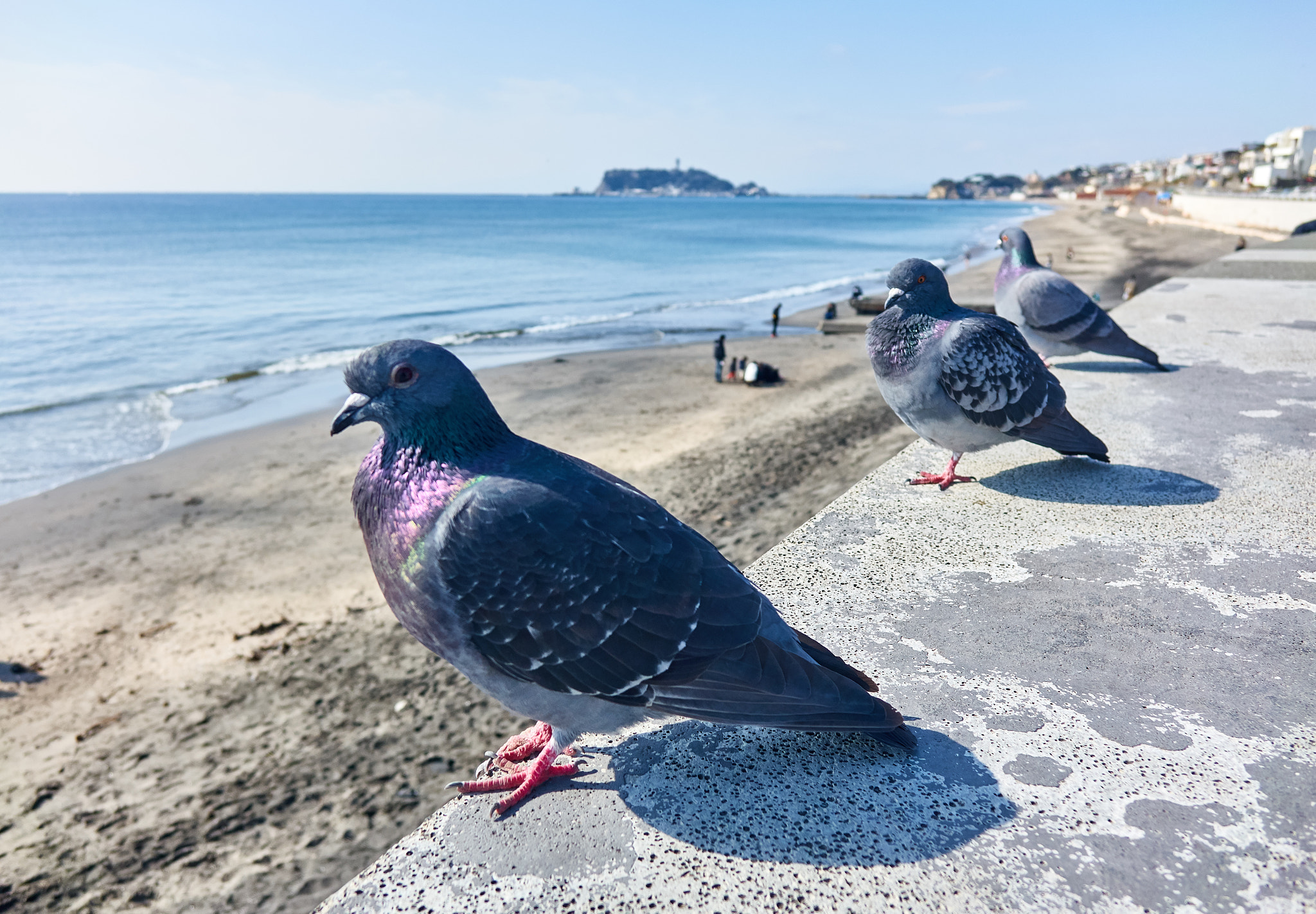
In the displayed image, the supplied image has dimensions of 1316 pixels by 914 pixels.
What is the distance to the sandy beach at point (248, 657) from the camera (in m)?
5.46

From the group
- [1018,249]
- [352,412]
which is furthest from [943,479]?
[1018,249]

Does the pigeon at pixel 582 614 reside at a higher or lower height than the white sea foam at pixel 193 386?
higher

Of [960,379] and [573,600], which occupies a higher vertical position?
[960,379]

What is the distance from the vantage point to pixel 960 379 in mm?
4484

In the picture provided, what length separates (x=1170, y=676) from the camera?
2.62m

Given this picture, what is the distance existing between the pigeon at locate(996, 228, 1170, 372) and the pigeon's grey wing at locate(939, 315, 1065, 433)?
2396 millimetres

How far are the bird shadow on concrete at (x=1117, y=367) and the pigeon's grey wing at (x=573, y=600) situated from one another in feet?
21.0

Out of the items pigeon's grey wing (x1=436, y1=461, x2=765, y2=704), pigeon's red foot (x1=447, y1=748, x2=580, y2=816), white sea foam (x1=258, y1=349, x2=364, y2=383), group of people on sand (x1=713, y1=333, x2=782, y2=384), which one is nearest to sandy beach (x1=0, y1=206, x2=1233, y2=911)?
group of people on sand (x1=713, y1=333, x2=782, y2=384)

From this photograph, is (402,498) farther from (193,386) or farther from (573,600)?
(193,386)

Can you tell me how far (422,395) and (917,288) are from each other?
3582 mm

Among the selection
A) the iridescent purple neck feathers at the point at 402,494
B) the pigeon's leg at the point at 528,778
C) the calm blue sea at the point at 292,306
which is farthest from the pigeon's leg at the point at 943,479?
the calm blue sea at the point at 292,306

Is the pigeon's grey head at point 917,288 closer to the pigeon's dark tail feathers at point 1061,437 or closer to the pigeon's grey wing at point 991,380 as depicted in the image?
the pigeon's grey wing at point 991,380

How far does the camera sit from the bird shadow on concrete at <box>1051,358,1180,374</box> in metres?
6.81

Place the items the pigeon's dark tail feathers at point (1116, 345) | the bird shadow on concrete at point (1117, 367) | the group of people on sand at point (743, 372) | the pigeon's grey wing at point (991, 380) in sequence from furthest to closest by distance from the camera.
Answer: the group of people on sand at point (743, 372)
the bird shadow on concrete at point (1117, 367)
the pigeon's dark tail feathers at point (1116, 345)
the pigeon's grey wing at point (991, 380)
